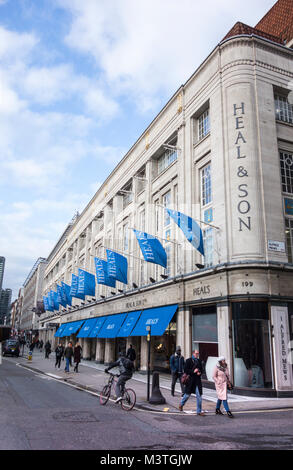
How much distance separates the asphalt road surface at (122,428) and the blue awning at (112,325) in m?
15.0

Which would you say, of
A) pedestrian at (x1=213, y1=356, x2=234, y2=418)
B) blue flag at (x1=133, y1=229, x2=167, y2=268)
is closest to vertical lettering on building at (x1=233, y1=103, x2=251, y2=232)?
blue flag at (x1=133, y1=229, x2=167, y2=268)

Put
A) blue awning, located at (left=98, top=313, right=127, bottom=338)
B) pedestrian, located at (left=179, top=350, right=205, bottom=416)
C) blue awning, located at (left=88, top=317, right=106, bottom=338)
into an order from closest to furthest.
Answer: pedestrian, located at (left=179, top=350, right=205, bottom=416), blue awning, located at (left=98, top=313, right=127, bottom=338), blue awning, located at (left=88, top=317, right=106, bottom=338)

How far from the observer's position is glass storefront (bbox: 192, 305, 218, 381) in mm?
17609

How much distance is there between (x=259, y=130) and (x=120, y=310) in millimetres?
17615

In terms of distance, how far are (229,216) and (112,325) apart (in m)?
15.3

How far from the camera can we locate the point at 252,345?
51.5ft

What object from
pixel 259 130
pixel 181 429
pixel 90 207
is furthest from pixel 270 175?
pixel 90 207

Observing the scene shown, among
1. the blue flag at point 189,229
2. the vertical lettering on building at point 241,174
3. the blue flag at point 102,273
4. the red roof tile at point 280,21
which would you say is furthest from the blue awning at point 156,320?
the red roof tile at point 280,21

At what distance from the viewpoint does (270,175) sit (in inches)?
717

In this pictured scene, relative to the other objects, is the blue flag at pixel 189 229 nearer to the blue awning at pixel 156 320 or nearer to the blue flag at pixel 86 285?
the blue awning at pixel 156 320

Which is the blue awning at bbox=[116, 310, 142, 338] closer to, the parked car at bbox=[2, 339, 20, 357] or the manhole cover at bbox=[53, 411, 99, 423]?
the manhole cover at bbox=[53, 411, 99, 423]

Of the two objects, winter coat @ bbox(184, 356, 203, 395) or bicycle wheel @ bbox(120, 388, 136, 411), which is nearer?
winter coat @ bbox(184, 356, 203, 395)

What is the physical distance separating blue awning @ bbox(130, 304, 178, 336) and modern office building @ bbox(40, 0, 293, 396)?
10 cm

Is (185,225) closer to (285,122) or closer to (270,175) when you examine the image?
(270,175)
